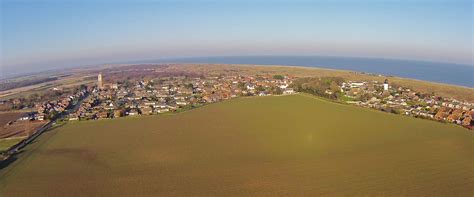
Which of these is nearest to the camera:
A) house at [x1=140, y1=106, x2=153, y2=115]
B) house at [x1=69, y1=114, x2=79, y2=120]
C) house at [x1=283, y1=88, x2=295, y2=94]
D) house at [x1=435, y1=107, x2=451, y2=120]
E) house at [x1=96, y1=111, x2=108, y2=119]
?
house at [x1=435, y1=107, x2=451, y2=120]

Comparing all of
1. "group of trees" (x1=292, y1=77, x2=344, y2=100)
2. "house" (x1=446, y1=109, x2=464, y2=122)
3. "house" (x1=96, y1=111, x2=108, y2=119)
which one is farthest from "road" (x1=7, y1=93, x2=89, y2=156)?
"house" (x1=446, y1=109, x2=464, y2=122)

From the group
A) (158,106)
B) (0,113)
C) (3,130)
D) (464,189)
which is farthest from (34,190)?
(0,113)

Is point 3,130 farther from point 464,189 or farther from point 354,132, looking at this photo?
point 464,189

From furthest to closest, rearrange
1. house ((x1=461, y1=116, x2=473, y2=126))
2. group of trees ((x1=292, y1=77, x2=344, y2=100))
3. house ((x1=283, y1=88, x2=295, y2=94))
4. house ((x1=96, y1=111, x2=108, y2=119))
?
1. house ((x1=283, y1=88, x2=295, y2=94))
2. group of trees ((x1=292, y1=77, x2=344, y2=100))
3. house ((x1=96, y1=111, x2=108, y2=119))
4. house ((x1=461, y1=116, x2=473, y2=126))

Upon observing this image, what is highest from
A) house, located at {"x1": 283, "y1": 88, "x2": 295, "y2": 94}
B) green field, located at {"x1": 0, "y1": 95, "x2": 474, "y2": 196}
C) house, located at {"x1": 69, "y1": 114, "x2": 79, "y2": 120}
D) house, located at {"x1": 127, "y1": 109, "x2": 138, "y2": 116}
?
house, located at {"x1": 283, "y1": 88, "x2": 295, "y2": 94}

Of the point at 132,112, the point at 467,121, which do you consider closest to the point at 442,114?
the point at 467,121

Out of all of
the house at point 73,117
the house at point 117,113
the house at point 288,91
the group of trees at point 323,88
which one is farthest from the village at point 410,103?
the house at point 73,117

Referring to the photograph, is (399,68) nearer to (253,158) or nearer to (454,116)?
(454,116)

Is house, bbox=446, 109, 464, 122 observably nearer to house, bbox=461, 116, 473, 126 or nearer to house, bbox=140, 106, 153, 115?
house, bbox=461, 116, 473, 126
